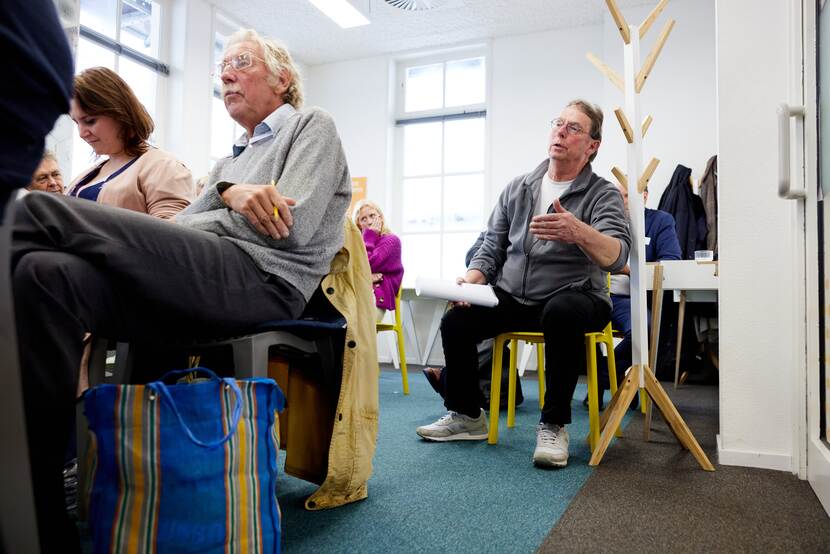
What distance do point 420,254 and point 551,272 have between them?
3.62m

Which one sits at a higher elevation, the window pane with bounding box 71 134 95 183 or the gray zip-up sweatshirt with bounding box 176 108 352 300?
the window pane with bounding box 71 134 95 183

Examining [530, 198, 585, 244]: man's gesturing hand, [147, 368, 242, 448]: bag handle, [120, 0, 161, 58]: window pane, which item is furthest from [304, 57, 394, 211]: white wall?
[147, 368, 242, 448]: bag handle

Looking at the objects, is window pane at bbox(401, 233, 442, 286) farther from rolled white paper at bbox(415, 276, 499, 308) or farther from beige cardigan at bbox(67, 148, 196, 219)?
beige cardigan at bbox(67, 148, 196, 219)

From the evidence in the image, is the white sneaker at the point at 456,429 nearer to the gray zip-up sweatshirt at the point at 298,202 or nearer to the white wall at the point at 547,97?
the gray zip-up sweatshirt at the point at 298,202

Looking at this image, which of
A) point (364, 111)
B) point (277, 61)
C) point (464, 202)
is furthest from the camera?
point (364, 111)

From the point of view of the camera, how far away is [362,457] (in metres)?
1.37

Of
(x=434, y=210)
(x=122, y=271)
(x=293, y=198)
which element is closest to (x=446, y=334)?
(x=293, y=198)

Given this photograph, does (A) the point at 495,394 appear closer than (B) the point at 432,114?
Yes

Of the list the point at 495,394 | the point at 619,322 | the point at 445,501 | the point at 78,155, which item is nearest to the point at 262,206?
the point at 445,501

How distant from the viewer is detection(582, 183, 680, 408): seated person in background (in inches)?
110

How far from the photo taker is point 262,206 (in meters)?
1.19

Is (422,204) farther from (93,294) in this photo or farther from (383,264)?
(93,294)

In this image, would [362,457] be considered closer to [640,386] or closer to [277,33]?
[640,386]

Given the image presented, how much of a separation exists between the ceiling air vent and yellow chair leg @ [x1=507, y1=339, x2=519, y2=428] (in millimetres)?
3061
